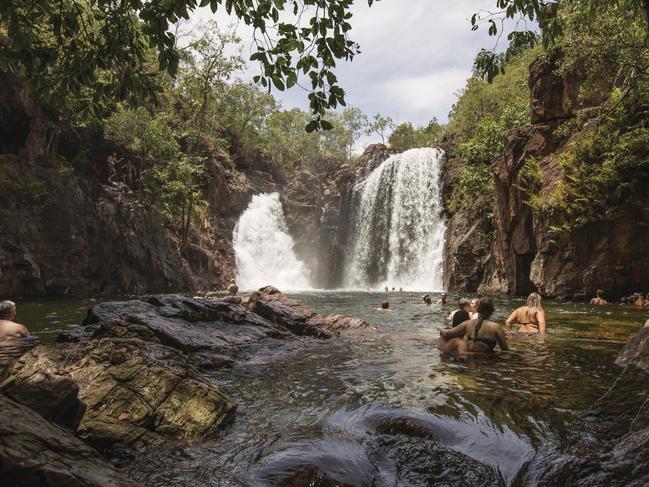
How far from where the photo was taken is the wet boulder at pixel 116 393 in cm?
427

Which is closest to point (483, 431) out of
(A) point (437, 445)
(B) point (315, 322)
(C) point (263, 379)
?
(A) point (437, 445)

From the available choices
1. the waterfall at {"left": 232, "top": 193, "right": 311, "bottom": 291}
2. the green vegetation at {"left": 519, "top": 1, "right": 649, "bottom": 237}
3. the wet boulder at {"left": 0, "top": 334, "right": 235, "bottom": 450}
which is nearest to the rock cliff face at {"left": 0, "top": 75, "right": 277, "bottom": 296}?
the waterfall at {"left": 232, "top": 193, "right": 311, "bottom": 291}

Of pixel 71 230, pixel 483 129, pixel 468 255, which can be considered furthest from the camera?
pixel 483 129

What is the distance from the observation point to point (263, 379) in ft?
24.3

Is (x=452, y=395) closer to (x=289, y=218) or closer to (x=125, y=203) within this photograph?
(x=125, y=203)

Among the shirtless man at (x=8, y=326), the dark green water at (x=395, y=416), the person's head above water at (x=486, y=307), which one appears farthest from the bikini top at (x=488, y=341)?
the shirtless man at (x=8, y=326)

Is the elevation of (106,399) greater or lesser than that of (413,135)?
lesser

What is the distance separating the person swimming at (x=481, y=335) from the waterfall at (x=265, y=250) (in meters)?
33.2

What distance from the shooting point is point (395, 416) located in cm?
522

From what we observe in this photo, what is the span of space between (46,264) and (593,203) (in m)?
26.0

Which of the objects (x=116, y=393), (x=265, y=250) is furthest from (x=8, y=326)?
(x=265, y=250)

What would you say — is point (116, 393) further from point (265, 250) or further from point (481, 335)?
point (265, 250)

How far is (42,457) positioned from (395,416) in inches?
143

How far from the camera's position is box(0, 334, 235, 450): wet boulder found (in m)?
4.27
